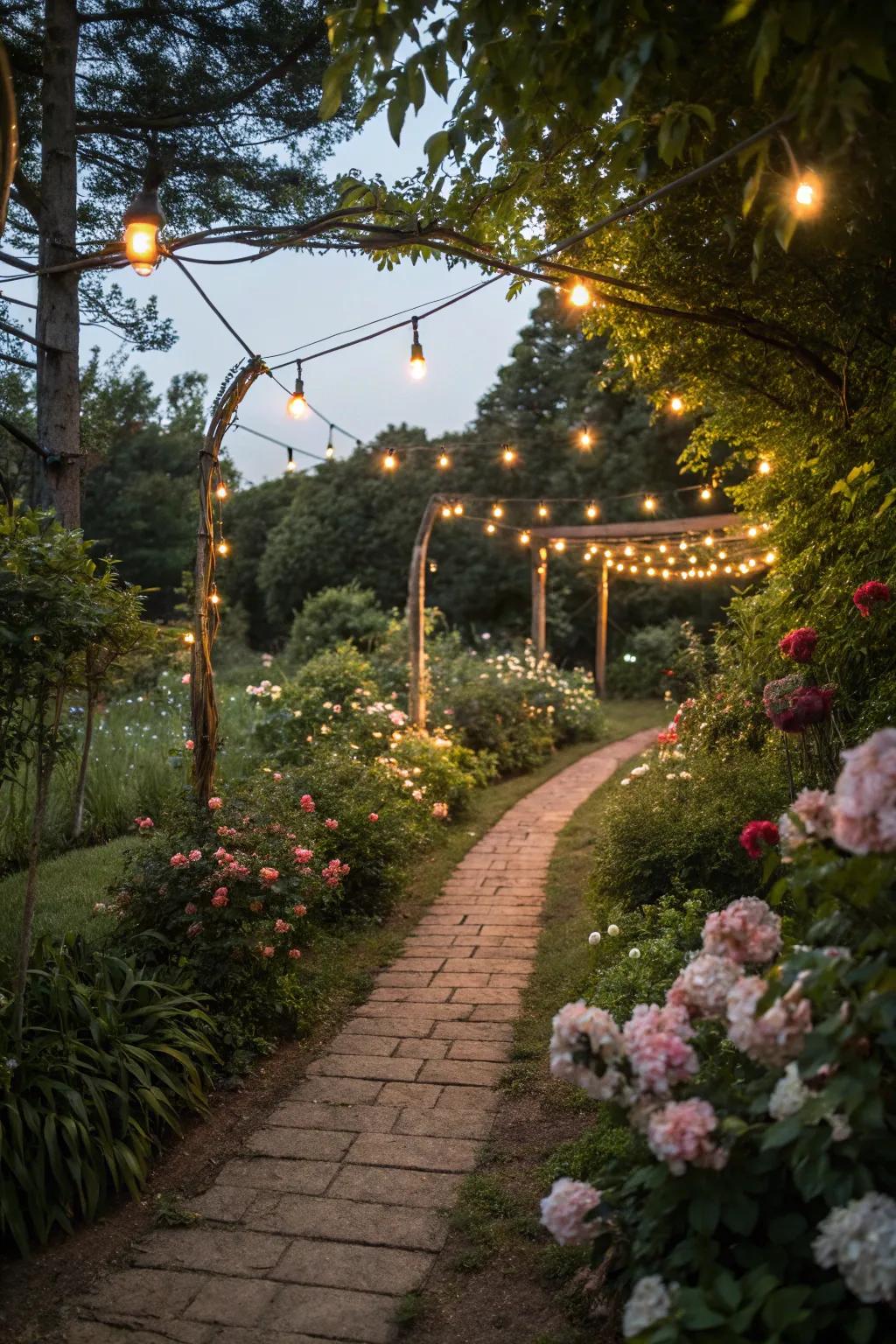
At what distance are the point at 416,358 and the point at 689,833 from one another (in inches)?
105

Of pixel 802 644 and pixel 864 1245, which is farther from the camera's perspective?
pixel 802 644

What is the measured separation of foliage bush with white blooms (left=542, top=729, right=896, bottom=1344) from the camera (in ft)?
5.38

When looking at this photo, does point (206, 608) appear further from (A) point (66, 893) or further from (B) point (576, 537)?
(B) point (576, 537)

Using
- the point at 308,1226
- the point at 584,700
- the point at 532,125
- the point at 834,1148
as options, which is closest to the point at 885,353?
the point at 532,125

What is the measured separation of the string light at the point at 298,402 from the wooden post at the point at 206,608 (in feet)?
1.32

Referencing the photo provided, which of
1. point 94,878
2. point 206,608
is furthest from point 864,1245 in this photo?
point 94,878

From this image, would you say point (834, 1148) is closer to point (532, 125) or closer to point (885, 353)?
point (532, 125)

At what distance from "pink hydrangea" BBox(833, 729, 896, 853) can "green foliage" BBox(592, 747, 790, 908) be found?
9.51ft

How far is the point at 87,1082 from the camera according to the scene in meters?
3.10

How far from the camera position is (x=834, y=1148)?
1728 millimetres

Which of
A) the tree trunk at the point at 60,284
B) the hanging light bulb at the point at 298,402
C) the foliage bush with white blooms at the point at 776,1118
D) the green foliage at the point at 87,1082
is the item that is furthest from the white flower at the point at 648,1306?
the tree trunk at the point at 60,284

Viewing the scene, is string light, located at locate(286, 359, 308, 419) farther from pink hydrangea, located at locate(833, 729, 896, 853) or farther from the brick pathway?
pink hydrangea, located at locate(833, 729, 896, 853)

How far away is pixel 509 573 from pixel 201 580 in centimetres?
1634

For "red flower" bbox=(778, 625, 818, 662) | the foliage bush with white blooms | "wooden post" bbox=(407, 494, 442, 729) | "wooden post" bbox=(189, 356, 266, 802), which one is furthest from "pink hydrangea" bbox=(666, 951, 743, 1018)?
"wooden post" bbox=(407, 494, 442, 729)
